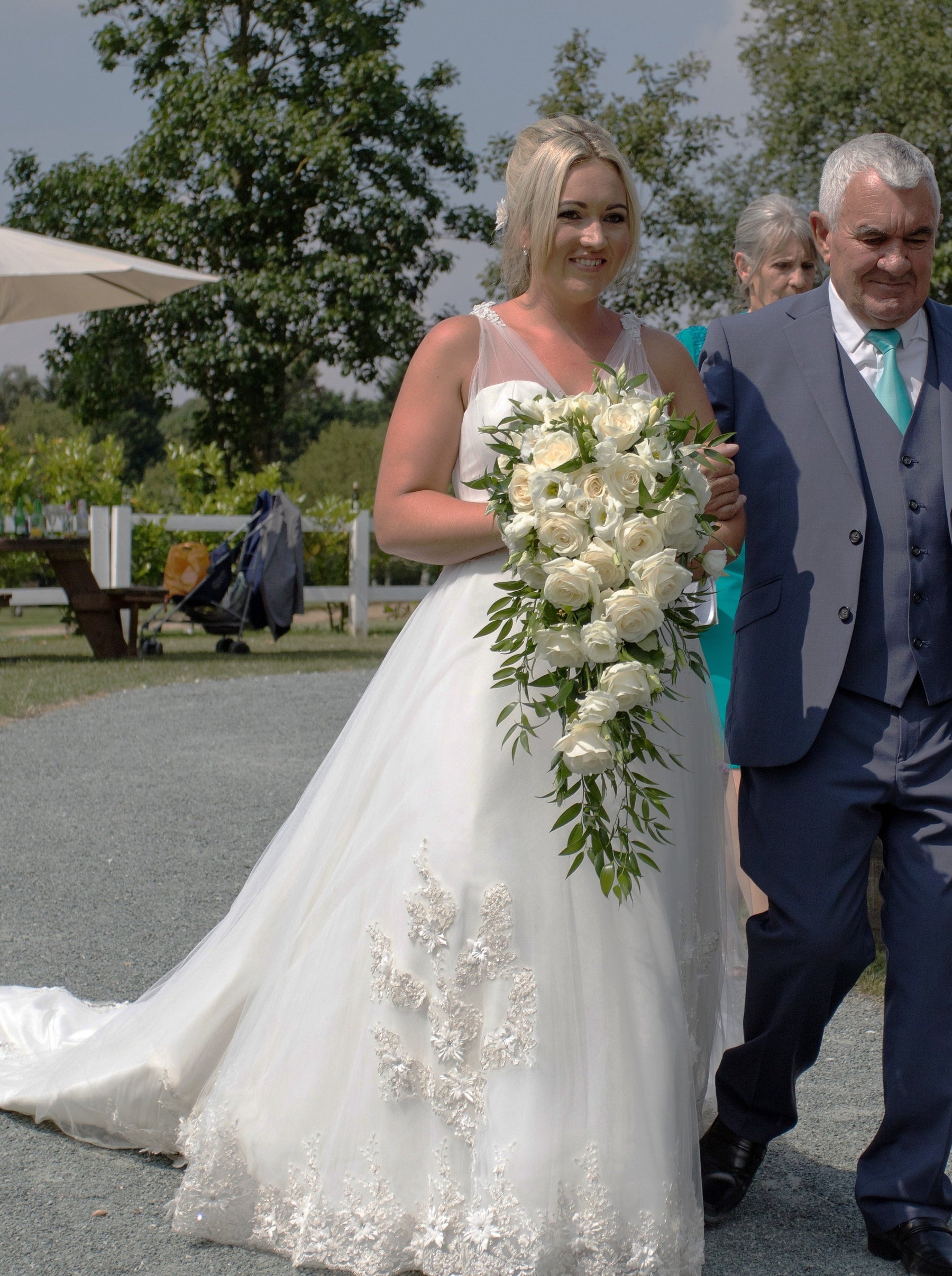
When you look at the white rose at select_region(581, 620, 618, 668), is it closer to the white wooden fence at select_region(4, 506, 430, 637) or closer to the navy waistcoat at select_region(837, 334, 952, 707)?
the navy waistcoat at select_region(837, 334, 952, 707)

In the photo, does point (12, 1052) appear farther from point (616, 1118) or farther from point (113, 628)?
point (113, 628)

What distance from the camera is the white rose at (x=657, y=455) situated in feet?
8.16

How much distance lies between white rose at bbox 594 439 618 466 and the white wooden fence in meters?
13.5

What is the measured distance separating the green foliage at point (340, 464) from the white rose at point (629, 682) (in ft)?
125

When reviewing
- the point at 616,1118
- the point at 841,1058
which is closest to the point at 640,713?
the point at 616,1118

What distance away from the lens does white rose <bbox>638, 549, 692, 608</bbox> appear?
2465 mm

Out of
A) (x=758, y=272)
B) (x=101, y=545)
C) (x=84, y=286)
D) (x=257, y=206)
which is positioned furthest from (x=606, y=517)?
(x=257, y=206)

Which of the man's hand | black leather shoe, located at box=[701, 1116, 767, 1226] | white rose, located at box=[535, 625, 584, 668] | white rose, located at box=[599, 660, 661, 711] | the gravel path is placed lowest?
the gravel path

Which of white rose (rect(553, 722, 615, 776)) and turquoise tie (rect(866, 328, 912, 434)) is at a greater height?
turquoise tie (rect(866, 328, 912, 434))

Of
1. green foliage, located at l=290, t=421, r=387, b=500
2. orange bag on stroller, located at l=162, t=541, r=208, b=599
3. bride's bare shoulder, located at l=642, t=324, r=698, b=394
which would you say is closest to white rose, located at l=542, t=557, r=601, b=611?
bride's bare shoulder, located at l=642, t=324, r=698, b=394

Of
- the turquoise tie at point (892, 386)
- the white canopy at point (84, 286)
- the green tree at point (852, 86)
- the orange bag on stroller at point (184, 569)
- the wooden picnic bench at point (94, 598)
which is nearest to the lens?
the turquoise tie at point (892, 386)

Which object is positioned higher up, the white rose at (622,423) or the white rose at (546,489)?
the white rose at (622,423)

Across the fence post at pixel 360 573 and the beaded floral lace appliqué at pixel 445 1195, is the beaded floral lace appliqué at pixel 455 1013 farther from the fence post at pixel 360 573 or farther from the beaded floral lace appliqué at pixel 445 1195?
the fence post at pixel 360 573

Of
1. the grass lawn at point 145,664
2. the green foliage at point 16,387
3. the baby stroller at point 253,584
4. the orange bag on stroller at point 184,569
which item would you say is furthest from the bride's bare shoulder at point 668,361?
the green foliage at point 16,387
